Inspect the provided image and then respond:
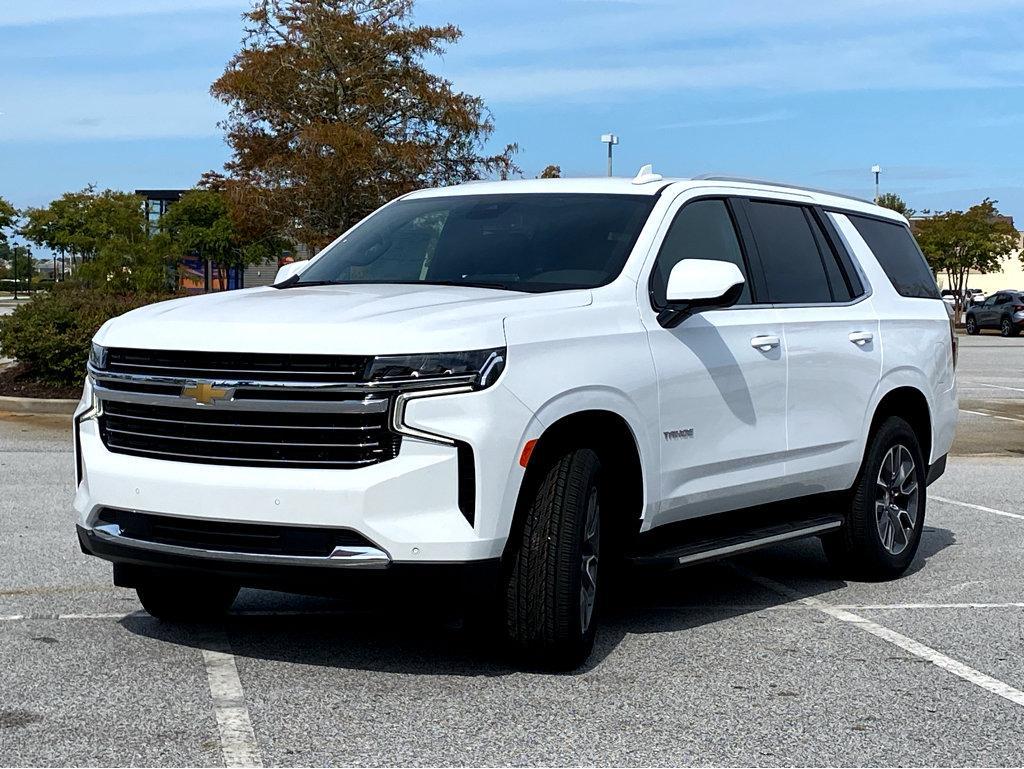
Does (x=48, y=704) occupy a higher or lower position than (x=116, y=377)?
lower

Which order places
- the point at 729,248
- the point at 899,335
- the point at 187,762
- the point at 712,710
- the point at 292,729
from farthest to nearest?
the point at 899,335 < the point at 729,248 < the point at 712,710 < the point at 292,729 < the point at 187,762

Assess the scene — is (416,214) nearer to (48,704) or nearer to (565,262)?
(565,262)

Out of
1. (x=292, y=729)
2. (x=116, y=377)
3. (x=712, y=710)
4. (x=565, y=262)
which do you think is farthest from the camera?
(x=565, y=262)

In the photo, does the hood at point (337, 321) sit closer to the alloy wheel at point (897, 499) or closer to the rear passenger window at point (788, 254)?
the rear passenger window at point (788, 254)

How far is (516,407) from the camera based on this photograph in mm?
5461

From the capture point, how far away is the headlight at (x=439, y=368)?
5297 mm

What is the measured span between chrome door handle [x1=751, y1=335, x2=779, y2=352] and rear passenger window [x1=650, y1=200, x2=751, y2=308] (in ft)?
0.65

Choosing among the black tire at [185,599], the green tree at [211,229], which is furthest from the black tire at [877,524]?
the green tree at [211,229]

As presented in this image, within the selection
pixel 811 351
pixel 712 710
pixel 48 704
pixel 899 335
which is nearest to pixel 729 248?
pixel 811 351

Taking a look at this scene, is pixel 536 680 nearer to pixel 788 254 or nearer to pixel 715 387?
pixel 715 387

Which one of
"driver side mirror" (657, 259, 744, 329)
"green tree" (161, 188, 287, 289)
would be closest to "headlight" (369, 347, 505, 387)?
"driver side mirror" (657, 259, 744, 329)

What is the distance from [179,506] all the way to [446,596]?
1.01 metres

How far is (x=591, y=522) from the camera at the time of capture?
19.5 ft

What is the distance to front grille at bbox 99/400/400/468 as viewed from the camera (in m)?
5.31
